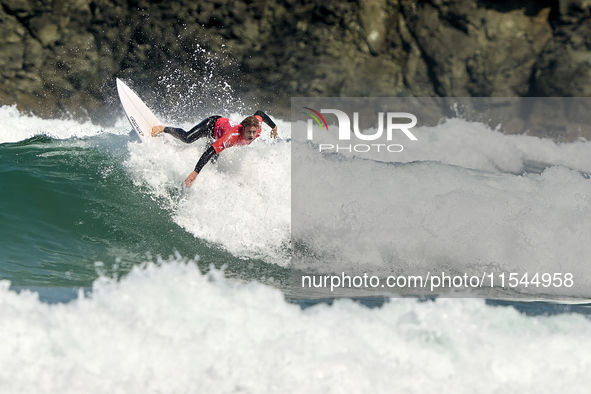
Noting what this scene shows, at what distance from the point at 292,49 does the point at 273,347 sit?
27.6 feet

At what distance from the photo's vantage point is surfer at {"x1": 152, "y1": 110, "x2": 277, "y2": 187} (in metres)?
4.47

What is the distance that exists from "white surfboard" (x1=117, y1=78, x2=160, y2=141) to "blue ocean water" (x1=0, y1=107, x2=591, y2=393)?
807 mm

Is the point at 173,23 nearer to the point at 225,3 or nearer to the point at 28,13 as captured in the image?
the point at 225,3

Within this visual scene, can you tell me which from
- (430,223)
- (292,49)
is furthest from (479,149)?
(430,223)

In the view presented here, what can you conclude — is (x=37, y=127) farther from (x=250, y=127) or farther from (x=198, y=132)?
(x=250, y=127)

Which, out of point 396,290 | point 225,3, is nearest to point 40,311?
point 396,290

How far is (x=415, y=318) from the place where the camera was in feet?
9.09

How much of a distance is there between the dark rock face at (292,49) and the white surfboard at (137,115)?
4.51 m

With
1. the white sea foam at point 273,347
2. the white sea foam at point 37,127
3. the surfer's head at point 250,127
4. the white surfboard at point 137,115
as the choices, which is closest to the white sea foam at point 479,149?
the white sea foam at point 37,127

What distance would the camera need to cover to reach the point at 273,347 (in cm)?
256

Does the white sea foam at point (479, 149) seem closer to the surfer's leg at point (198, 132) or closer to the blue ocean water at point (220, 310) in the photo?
the surfer's leg at point (198, 132)

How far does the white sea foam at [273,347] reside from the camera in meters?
2.40

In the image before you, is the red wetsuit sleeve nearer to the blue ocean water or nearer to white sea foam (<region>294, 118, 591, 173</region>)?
the blue ocean water

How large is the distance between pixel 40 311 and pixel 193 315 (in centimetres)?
86
